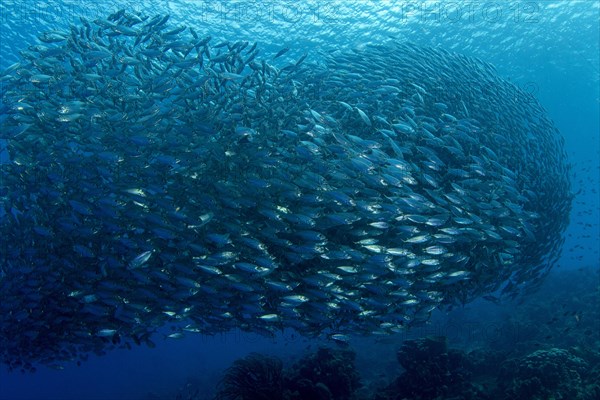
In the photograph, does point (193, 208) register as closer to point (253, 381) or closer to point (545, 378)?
point (253, 381)

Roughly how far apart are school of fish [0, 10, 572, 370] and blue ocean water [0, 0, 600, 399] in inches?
77.9

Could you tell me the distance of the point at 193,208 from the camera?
8016mm

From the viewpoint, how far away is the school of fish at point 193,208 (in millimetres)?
7554

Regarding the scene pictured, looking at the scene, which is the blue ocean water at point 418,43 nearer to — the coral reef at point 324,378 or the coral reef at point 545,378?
the coral reef at point 324,378

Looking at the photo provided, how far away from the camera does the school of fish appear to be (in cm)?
755

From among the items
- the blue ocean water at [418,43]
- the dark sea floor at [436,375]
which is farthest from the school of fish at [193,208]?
the blue ocean water at [418,43]

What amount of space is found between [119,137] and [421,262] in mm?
6480

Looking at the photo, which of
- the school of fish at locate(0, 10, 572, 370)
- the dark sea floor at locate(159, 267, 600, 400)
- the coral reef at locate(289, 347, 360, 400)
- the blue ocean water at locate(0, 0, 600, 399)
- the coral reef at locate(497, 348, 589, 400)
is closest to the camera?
the school of fish at locate(0, 10, 572, 370)

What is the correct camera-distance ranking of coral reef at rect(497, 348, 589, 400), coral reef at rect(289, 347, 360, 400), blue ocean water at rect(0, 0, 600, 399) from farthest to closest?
1. blue ocean water at rect(0, 0, 600, 399)
2. coral reef at rect(289, 347, 360, 400)
3. coral reef at rect(497, 348, 589, 400)

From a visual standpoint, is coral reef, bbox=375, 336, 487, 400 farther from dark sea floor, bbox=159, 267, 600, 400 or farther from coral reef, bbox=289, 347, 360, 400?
coral reef, bbox=289, 347, 360, 400

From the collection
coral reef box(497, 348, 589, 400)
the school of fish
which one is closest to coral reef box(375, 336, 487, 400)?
coral reef box(497, 348, 589, 400)

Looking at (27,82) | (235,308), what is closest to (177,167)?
(235,308)

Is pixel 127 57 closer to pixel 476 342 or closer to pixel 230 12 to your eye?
pixel 230 12

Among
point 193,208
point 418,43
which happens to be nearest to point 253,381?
point 193,208
